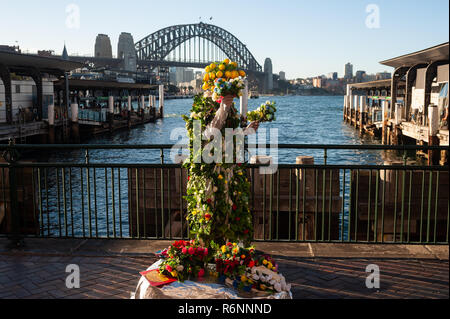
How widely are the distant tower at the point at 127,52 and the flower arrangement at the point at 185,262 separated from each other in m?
178

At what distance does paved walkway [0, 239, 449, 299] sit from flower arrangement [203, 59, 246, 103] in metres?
2.22

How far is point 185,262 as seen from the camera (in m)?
4.96

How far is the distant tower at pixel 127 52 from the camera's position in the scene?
179m

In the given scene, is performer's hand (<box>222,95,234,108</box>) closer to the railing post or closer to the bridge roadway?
the railing post

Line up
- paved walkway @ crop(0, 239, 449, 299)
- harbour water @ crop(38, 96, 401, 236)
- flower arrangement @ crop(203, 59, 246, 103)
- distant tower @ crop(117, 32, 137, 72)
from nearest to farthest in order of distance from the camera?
1. flower arrangement @ crop(203, 59, 246, 103)
2. paved walkway @ crop(0, 239, 449, 299)
3. harbour water @ crop(38, 96, 401, 236)
4. distant tower @ crop(117, 32, 137, 72)

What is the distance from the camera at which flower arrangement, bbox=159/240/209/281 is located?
16.0 feet

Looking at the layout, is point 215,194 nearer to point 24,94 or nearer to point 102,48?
point 24,94

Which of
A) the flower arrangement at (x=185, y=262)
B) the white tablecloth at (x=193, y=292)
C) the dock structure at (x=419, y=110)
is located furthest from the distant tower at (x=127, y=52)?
the white tablecloth at (x=193, y=292)

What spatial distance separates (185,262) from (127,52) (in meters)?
183

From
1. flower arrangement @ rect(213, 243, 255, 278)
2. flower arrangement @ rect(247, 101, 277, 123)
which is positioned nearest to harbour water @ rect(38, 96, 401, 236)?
flower arrangement @ rect(247, 101, 277, 123)

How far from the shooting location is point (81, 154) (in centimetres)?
3872

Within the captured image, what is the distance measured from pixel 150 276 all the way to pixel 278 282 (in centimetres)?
125

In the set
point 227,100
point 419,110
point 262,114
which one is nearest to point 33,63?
point 419,110
